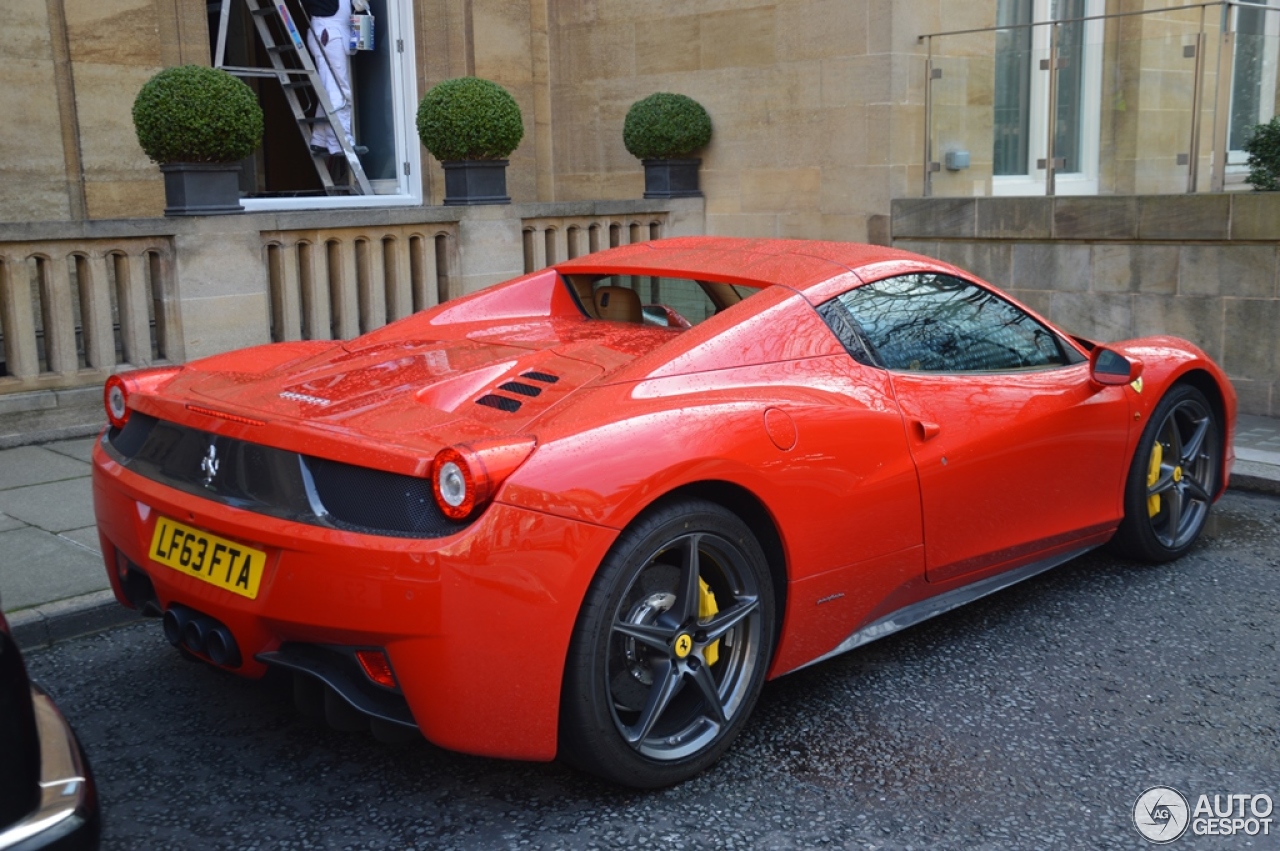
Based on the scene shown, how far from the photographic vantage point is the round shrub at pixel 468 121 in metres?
10.3

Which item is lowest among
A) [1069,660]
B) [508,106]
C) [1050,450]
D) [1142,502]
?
[1069,660]

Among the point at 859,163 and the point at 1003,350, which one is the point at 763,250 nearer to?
the point at 1003,350

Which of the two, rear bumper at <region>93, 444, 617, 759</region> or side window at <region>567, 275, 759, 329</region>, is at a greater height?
side window at <region>567, 275, 759, 329</region>

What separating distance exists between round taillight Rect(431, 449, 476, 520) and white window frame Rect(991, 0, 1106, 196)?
7875mm

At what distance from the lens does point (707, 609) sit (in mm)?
3721

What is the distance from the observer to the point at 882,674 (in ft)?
14.7

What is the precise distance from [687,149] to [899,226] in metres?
2.31

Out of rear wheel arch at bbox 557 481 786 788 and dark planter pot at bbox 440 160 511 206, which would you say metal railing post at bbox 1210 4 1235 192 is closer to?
dark planter pot at bbox 440 160 511 206

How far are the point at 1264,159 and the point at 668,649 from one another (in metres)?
7.24

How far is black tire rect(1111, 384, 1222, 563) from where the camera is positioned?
5.42 meters

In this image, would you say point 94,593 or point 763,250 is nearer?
point 763,250

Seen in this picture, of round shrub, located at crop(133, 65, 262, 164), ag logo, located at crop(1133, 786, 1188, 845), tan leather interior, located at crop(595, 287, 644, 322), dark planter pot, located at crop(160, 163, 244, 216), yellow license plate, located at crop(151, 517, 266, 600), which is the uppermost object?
round shrub, located at crop(133, 65, 262, 164)

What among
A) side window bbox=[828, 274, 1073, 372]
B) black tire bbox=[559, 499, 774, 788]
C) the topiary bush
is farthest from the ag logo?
the topiary bush

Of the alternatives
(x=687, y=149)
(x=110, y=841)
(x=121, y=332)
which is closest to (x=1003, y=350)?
(x=110, y=841)
